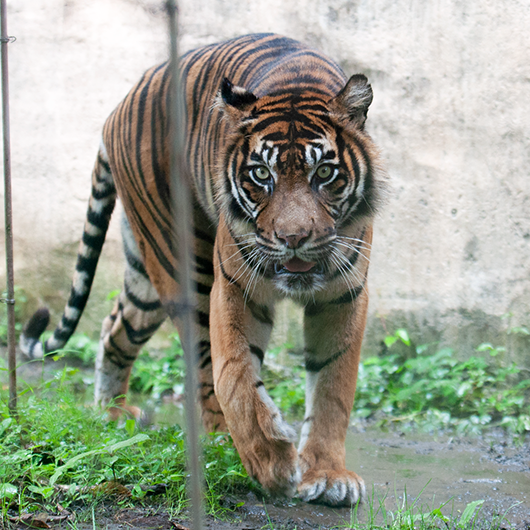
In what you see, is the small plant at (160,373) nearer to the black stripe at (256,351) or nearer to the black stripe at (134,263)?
the black stripe at (134,263)

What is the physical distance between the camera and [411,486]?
2.40 metres

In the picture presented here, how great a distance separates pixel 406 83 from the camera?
4.29 meters

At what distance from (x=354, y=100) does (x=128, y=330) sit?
1812 mm

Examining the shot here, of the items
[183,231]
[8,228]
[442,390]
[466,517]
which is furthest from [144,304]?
[183,231]

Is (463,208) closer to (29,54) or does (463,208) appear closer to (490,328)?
(490,328)

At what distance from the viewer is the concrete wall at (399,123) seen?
404 centimetres

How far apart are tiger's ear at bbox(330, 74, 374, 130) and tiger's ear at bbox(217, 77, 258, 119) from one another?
0.30 metres

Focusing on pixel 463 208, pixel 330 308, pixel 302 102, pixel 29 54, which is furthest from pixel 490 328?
pixel 29 54

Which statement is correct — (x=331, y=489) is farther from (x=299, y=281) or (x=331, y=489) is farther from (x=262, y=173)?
(x=262, y=173)

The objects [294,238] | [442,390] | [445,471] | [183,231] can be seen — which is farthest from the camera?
[442,390]

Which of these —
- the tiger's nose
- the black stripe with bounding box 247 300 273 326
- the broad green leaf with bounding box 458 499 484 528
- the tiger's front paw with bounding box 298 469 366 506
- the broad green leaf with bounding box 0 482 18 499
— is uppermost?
the tiger's nose

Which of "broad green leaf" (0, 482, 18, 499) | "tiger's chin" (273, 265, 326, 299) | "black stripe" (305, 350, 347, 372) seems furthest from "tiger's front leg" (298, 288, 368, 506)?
"broad green leaf" (0, 482, 18, 499)

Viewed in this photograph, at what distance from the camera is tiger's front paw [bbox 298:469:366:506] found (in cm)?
212

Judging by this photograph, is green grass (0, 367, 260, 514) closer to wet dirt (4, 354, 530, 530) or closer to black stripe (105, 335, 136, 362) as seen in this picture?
wet dirt (4, 354, 530, 530)
